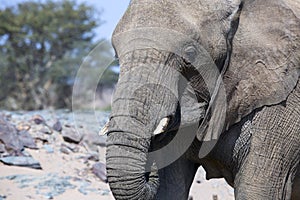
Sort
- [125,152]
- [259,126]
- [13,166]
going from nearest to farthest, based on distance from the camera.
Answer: [125,152] → [259,126] → [13,166]

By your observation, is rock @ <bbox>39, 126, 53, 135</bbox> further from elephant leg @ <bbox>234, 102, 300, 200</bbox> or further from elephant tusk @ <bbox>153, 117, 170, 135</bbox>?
elephant tusk @ <bbox>153, 117, 170, 135</bbox>

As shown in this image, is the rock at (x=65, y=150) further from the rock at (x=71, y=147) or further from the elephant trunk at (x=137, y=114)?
the elephant trunk at (x=137, y=114)

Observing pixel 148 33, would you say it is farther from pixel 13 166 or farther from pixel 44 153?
pixel 44 153

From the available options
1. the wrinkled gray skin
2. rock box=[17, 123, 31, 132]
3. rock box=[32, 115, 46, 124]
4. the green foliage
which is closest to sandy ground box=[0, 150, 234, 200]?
rock box=[17, 123, 31, 132]

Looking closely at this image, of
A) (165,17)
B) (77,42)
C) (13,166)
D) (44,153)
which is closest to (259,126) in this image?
(165,17)

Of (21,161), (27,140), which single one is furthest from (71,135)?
(21,161)

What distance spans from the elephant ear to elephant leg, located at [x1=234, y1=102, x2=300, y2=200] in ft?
0.26

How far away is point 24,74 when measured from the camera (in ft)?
83.9

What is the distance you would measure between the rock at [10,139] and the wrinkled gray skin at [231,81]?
12.5ft

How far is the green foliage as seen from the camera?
2481 centimetres

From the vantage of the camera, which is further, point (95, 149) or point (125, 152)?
point (95, 149)

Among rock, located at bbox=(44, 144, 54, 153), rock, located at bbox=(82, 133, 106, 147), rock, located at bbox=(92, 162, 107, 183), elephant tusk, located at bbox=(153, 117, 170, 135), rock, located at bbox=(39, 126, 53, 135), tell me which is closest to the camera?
elephant tusk, located at bbox=(153, 117, 170, 135)

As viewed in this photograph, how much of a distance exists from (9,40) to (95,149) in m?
17.6

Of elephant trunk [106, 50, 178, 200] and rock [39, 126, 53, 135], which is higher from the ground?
elephant trunk [106, 50, 178, 200]
